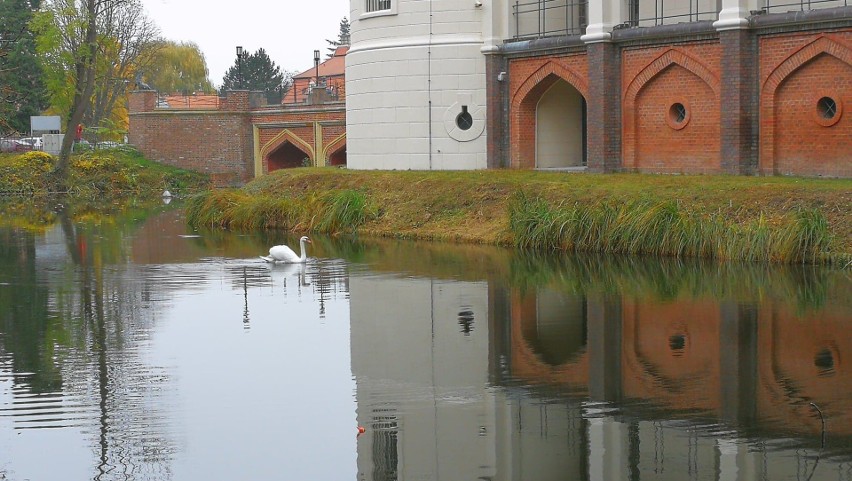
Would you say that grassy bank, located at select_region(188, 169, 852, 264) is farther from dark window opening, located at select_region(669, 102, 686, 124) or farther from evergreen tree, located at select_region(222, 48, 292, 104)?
evergreen tree, located at select_region(222, 48, 292, 104)

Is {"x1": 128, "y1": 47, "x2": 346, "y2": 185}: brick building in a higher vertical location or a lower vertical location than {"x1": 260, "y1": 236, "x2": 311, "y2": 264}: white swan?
higher

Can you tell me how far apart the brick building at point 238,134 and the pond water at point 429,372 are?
103ft

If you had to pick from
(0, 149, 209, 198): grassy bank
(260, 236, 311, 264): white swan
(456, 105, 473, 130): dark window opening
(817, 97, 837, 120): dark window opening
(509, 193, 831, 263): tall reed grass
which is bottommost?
(260, 236, 311, 264): white swan

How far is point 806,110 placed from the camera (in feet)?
92.6

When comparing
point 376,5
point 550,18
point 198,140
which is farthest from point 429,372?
point 198,140

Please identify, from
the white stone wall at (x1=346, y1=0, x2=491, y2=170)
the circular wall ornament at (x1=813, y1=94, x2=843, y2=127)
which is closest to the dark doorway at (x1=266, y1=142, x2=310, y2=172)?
the white stone wall at (x1=346, y1=0, x2=491, y2=170)

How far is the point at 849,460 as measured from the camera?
10.5 m

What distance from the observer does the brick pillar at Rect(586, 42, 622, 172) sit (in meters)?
31.9

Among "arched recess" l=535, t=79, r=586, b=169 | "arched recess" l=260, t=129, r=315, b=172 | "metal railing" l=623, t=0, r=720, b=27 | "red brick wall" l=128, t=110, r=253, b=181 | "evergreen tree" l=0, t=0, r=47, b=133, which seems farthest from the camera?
"evergreen tree" l=0, t=0, r=47, b=133

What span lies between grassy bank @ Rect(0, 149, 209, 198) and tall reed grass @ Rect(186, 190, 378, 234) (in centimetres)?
1972

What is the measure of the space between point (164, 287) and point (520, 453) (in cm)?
1189

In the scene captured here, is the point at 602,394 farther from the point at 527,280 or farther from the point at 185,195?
the point at 185,195

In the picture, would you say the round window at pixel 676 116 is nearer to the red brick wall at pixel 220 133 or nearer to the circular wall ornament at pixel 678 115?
the circular wall ornament at pixel 678 115

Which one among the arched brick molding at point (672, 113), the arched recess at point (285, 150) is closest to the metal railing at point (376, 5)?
the arched brick molding at point (672, 113)
